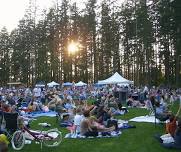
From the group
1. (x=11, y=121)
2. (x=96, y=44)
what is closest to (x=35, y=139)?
(x=11, y=121)

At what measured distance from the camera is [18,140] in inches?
452

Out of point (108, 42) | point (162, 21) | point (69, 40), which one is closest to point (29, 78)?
point (69, 40)

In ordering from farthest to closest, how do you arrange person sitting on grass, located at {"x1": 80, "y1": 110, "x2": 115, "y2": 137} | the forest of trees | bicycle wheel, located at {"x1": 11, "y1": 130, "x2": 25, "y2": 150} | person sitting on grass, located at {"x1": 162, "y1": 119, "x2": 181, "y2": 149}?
the forest of trees
person sitting on grass, located at {"x1": 80, "y1": 110, "x2": 115, "y2": 137}
bicycle wheel, located at {"x1": 11, "y1": 130, "x2": 25, "y2": 150}
person sitting on grass, located at {"x1": 162, "y1": 119, "x2": 181, "y2": 149}

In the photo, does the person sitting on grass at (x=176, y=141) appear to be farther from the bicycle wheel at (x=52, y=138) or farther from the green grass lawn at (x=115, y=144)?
the bicycle wheel at (x=52, y=138)

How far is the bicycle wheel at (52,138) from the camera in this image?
456 inches

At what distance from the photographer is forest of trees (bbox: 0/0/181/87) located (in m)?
49.0

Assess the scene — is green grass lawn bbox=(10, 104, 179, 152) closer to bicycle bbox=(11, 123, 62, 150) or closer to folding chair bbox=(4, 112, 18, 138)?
bicycle bbox=(11, 123, 62, 150)

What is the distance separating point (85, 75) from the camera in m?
61.2

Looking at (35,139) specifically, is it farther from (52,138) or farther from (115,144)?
(115,144)

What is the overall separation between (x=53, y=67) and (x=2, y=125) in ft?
151

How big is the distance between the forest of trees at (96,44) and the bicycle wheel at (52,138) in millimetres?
35147

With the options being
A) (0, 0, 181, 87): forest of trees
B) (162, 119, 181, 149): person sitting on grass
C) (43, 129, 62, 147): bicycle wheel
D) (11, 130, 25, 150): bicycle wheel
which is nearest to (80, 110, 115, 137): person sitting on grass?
(43, 129, 62, 147): bicycle wheel

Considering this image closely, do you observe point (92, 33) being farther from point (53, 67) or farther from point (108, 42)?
point (53, 67)

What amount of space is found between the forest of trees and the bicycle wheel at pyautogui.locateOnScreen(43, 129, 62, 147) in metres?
35.1
